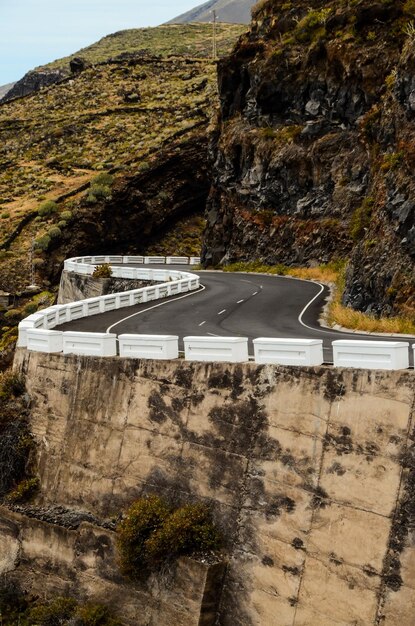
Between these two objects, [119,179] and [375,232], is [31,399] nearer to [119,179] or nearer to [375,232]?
[375,232]

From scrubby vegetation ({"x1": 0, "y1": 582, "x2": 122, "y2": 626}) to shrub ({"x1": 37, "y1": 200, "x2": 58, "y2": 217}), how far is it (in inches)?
2092

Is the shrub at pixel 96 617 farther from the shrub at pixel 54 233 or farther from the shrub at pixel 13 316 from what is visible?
the shrub at pixel 54 233

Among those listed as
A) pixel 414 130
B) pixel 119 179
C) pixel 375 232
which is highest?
pixel 414 130

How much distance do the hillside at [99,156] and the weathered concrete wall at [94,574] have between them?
4489 cm

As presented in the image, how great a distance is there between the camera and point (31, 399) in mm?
20406

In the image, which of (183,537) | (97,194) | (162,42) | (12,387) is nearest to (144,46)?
(162,42)

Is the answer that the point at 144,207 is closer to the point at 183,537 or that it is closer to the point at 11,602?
the point at 11,602

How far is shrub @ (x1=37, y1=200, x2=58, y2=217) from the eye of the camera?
6881 cm

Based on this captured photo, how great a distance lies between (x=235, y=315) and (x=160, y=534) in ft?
47.6

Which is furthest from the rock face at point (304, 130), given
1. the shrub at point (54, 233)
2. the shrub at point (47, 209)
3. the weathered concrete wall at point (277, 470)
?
the shrub at point (47, 209)

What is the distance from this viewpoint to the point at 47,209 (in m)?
68.9

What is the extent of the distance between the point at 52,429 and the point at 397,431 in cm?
903

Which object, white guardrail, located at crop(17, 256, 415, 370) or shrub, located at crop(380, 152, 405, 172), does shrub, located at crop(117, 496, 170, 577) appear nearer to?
white guardrail, located at crop(17, 256, 415, 370)

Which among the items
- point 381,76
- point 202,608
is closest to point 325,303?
point 381,76
